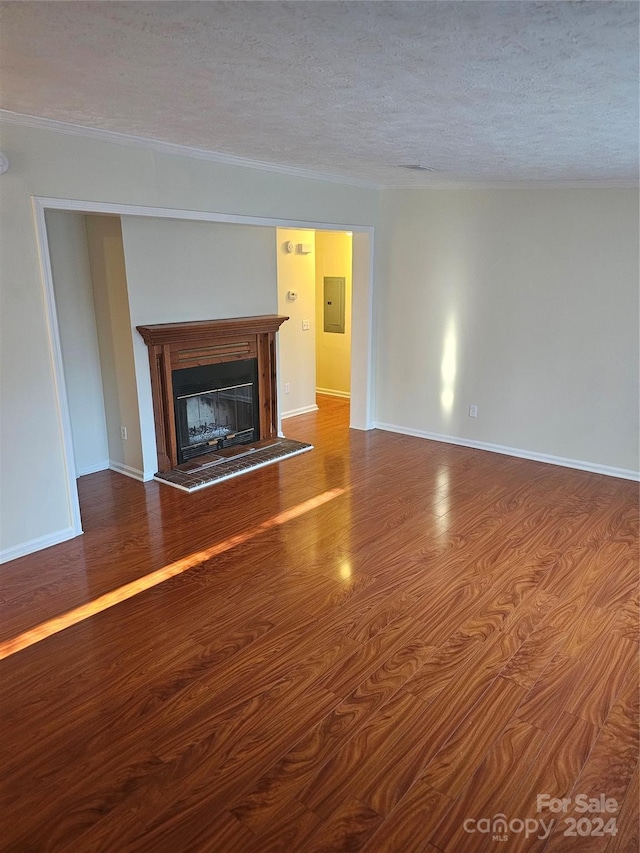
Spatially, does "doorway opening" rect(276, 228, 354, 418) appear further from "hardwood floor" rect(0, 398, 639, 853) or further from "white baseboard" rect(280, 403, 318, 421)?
"hardwood floor" rect(0, 398, 639, 853)

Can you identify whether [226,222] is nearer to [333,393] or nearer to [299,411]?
[299,411]

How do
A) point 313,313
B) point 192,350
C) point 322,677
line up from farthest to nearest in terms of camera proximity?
1. point 313,313
2. point 192,350
3. point 322,677

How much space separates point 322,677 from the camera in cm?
258

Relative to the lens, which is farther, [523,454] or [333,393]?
[333,393]

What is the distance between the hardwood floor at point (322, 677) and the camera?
1939mm

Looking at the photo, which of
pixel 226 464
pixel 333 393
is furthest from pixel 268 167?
pixel 333 393

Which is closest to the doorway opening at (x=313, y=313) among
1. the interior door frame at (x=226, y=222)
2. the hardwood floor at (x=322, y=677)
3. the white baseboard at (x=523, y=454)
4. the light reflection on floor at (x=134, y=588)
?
the interior door frame at (x=226, y=222)

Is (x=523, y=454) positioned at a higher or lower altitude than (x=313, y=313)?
lower

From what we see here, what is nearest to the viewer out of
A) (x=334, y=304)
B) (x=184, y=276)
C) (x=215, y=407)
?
(x=184, y=276)

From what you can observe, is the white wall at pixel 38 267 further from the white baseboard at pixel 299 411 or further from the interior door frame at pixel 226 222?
the white baseboard at pixel 299 411

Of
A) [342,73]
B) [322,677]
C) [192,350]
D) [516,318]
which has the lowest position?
[322,677]

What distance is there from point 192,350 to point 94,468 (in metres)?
1.40

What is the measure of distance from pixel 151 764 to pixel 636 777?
1798mm

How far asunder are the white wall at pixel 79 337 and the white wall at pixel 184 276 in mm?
519
